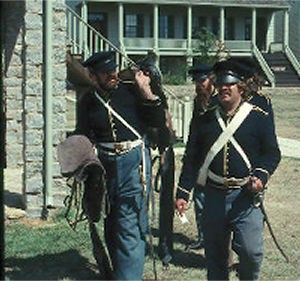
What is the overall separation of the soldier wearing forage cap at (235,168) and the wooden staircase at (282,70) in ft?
102

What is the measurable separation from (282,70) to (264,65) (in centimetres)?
206

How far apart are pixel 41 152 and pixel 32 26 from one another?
1490 millimetres

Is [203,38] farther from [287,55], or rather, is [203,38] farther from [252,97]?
[252,97]

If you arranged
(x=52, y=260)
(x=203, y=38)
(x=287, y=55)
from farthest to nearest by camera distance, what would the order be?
(x=287, y=55)
(x=203, y=38)
(x=52, y=260)

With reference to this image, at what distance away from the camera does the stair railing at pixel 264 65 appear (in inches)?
1364

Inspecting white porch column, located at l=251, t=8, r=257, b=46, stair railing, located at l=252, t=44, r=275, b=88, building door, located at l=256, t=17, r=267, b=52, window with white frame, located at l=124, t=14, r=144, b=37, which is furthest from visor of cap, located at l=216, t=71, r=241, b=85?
building door, located at l=256, t=17, r=267, b=52

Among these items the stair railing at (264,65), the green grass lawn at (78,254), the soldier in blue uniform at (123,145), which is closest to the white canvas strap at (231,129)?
the soldier in blue uniform at (123,145)

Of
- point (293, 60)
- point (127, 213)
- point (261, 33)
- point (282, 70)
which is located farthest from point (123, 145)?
point (261, 33)

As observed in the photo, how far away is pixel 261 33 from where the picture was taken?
40.9m

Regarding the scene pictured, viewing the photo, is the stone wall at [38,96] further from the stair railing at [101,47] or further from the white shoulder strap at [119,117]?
the stair railing at [101,47]

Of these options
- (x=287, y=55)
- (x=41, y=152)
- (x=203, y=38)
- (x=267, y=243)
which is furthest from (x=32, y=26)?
(x=287, y=55)

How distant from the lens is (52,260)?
6.43 m

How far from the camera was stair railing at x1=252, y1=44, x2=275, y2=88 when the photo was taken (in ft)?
114

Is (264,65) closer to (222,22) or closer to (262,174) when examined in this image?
(222,22)
